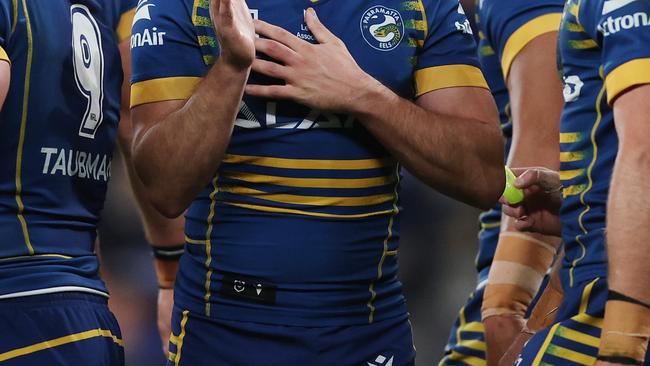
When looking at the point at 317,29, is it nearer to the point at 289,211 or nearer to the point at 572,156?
the point at 289,211

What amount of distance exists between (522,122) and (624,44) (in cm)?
89

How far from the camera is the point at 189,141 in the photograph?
278 cm

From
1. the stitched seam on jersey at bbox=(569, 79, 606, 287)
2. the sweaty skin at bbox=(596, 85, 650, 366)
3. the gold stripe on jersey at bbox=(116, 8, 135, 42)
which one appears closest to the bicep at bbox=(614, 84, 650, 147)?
the sweaty skin at bbox=(596, 85, 650, 366)

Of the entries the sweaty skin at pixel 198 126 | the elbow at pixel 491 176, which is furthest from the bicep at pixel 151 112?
the elbow at pixel 491 176

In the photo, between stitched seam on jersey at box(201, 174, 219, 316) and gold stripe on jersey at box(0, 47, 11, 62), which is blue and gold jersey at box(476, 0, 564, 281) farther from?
gold stripe on jersey at box(0, 47, 11, 62)

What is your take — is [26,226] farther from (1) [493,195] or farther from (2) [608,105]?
(2) [608,105]

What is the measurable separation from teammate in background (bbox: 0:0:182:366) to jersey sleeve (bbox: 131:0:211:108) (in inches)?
10.0

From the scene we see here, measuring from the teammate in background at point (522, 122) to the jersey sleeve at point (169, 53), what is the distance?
113 cm

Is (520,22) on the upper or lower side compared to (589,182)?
upper

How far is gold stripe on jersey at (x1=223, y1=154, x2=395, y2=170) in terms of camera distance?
9.41ft

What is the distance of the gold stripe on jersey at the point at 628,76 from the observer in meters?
2.65

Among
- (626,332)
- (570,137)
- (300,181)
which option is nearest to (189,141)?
(300,181)

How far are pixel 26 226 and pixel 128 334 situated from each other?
13.6 feet

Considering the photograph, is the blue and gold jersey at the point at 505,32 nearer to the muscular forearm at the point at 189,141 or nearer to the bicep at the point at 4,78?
the muscular forearm at the point at 189,141
